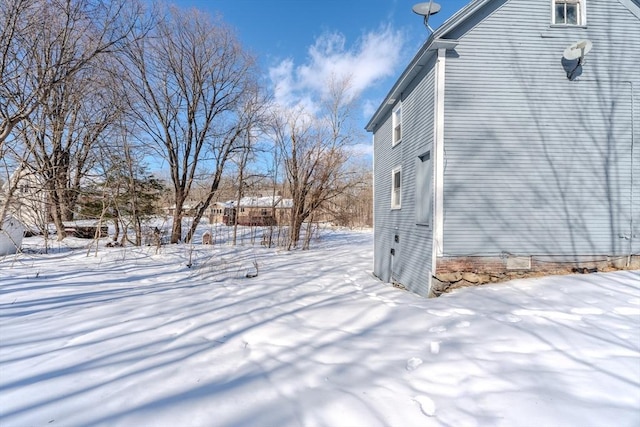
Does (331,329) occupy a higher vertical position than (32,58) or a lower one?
lower

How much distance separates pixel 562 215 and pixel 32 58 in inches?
420

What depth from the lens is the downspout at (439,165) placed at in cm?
612

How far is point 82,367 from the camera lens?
8.32 ft

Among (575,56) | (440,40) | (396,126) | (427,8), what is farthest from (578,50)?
(396,126)

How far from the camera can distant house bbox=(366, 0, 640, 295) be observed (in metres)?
6.15

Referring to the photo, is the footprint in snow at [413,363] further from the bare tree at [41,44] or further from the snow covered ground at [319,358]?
the bare tree at [41,44]

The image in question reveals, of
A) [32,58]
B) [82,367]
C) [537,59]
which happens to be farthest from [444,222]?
[32,58]

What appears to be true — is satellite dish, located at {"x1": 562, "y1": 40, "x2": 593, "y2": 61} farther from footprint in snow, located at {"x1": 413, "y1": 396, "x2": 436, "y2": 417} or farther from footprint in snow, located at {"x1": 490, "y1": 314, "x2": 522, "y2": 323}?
footprint in snow, located at {"x1": 413, "y1": 396, "x2": 436, "y2": 417}

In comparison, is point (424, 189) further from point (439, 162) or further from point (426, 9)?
point (426, 9)

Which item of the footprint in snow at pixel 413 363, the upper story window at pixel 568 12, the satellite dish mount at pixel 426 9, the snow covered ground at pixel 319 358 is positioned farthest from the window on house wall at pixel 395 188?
the footprint in snow at pixel 413 363

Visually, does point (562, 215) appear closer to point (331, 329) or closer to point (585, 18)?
point (585, 18)

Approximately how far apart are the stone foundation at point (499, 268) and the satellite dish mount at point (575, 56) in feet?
12.1

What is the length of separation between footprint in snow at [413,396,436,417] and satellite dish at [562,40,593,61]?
7065mm

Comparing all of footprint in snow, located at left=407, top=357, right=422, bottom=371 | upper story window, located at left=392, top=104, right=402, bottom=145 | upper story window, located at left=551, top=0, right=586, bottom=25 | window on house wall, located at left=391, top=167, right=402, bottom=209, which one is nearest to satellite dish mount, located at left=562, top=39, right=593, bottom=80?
A: upper story window, located at left=551, top=0, right=586, bottom=25
